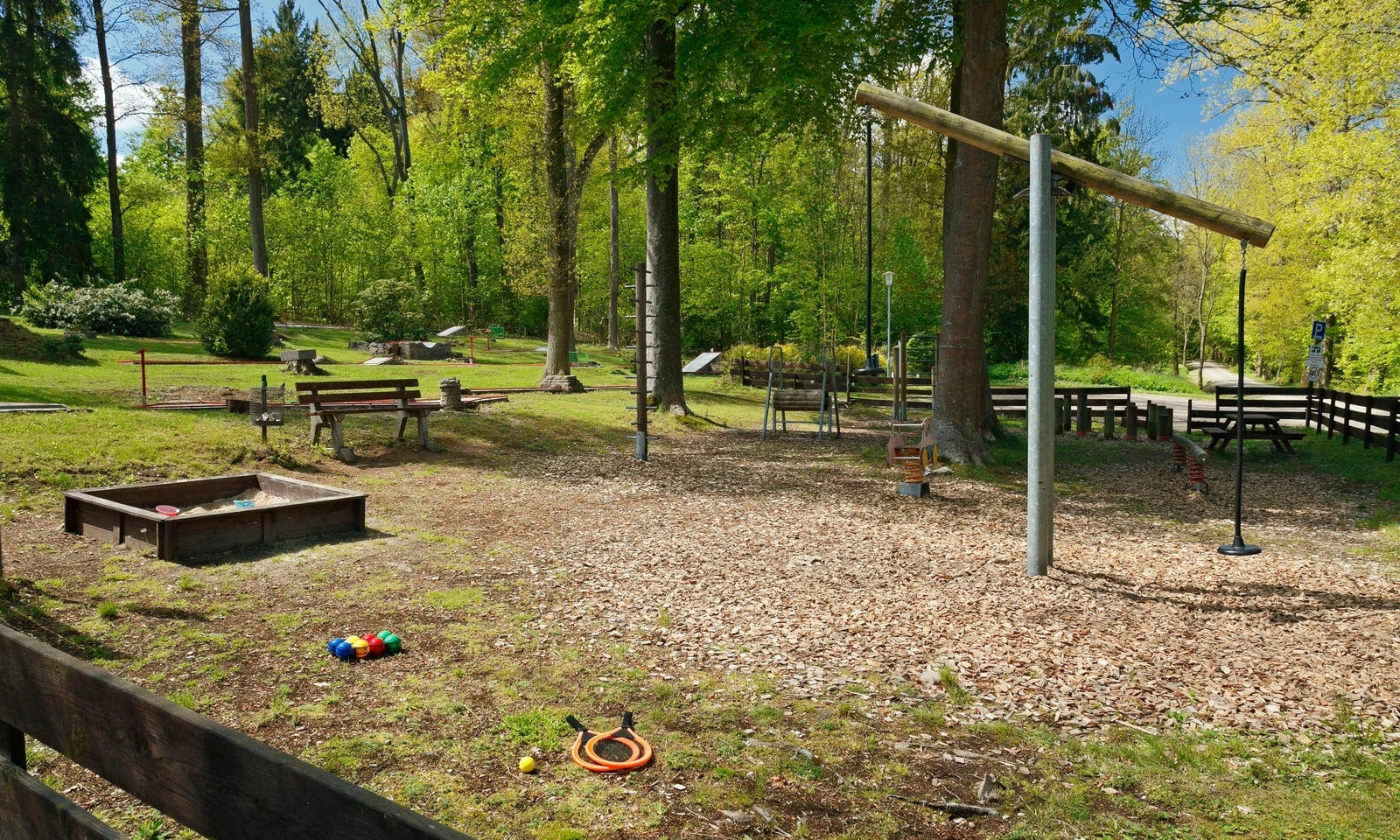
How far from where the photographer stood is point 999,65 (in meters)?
13.6

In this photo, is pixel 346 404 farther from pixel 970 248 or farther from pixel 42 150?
pixel 42 150

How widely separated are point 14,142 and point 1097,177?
35315 millimetres

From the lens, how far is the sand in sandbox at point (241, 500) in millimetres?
9422

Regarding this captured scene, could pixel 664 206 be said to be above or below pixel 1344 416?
above

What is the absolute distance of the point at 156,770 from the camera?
2.16m

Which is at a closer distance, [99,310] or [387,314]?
[99,310]

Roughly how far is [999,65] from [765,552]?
29.2 feet

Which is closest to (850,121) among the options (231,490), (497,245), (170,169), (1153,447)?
(1153,447)

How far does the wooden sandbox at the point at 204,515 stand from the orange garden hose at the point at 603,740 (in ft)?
15.8

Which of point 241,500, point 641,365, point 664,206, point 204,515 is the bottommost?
point 241,500

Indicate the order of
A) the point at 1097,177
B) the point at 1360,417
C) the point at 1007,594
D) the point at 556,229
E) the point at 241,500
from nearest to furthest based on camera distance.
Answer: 1. the point at 1007,594
2. the point at 1097,177
3. the point at 241,500
4. the point at 1360,417
5. the point at 556,229

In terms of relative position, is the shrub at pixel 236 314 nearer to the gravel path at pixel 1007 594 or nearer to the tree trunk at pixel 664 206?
the tree trunk at pixel 664 206

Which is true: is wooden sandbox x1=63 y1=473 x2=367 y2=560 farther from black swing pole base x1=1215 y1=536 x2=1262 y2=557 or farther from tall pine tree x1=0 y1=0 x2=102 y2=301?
tall pine tree x1=0 y1=0 x2=102 y2=301

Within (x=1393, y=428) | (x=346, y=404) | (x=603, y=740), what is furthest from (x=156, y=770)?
(x=1393, y=428)
